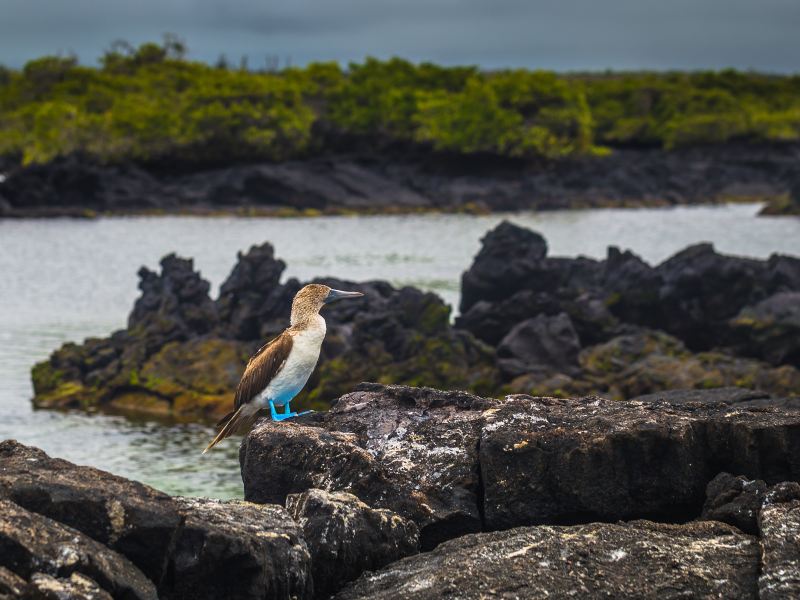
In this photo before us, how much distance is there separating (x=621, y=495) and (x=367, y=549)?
5.40 feet

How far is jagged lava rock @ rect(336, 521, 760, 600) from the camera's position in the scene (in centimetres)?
644

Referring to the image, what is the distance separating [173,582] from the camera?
255 inches

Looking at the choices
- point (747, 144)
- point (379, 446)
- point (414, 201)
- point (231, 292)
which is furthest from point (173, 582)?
point (747, 144)

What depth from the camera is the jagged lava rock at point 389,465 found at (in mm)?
7949

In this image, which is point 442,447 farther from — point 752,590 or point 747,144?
point 747,144

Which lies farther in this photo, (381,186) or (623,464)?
(381,186)

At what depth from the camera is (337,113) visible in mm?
116062

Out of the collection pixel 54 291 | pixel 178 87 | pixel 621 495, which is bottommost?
pixel 54 291

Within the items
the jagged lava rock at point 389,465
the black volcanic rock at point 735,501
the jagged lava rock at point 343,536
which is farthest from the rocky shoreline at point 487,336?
the jagged lava rock at point 343,536

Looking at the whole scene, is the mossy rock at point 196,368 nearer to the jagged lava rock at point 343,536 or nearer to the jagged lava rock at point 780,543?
the jagged lava rock at point 343,536

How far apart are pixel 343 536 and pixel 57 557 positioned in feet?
5.57

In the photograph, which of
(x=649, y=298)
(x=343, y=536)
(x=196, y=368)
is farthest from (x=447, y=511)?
(x=649, y=298)

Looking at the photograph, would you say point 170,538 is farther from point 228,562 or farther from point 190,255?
point 190,255

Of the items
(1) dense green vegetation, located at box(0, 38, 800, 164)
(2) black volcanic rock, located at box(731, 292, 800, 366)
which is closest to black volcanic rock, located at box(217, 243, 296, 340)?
(2) black volcanic rock, located at box(731, 292, 800, 366)
